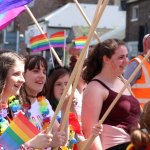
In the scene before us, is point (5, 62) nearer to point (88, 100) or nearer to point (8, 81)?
point (8, 81)

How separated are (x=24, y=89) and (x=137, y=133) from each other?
1773 mm

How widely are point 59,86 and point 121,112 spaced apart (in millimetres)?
923

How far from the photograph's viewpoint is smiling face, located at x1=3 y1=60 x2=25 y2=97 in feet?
11.5

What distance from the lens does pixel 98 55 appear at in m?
4.16

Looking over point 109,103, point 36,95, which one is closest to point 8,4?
point 36,95

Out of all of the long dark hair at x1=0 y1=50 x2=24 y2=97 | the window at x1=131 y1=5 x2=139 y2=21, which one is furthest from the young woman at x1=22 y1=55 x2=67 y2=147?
the window at x1=131 y1=5 x2=139 y2=21

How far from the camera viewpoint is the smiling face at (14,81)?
349 cm

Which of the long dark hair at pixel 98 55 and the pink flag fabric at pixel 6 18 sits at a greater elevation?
the pink flag fabric at pixel 6 18

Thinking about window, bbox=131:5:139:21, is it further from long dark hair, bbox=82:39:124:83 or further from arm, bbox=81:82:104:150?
arm, bbox=81:82:104:150

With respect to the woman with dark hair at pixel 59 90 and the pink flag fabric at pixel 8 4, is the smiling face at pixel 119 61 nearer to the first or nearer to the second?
the woman with dark hair at pixel 59 90

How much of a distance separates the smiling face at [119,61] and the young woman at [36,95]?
58cm

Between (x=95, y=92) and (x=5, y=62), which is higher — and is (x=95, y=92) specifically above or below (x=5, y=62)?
below

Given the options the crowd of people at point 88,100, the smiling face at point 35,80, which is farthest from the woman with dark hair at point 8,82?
the smiling face at point 35,80

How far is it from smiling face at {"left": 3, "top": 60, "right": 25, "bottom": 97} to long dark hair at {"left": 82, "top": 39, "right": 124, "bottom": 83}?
0.75 metres
